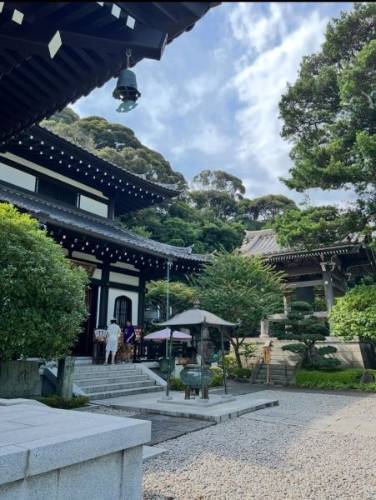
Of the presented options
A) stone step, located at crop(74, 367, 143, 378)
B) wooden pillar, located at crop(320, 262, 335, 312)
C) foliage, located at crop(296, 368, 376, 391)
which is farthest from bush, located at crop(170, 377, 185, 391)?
wooden pillar, located at crop(320, 262, 335, 312)

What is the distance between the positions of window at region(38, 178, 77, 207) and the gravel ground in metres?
10.7

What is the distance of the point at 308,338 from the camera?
1537 cm

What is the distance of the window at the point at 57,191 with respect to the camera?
1446 cm

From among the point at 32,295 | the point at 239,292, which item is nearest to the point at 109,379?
the point at 32,295

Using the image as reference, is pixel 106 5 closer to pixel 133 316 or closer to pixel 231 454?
pixel 231 454

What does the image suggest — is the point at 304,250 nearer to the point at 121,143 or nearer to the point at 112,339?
the point at 112,339

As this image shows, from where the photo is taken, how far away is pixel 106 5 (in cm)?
281

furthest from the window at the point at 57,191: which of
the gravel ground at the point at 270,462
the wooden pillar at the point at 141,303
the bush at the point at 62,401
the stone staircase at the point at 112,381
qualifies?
the gravel ground at the point at 270,462

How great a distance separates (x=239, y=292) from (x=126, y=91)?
1271 centimetres

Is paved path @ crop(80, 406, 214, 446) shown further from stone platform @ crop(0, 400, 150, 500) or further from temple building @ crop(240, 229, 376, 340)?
temple building @ crop(240, 229, 376, 340)

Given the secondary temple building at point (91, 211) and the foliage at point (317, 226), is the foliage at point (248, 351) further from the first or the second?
the foliage at point (317, 226)

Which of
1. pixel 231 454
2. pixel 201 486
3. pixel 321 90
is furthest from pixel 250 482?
pixel 321 90

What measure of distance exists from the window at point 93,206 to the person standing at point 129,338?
5.19 metres

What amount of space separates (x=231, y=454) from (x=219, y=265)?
1191 cm
